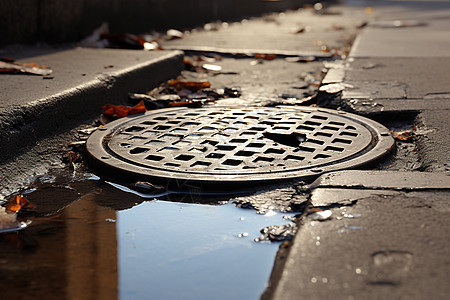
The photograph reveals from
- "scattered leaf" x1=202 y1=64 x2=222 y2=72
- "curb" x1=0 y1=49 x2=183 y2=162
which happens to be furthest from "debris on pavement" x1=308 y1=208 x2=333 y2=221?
"scattered leaf" x1=202 y1=64 x2=222 y2=72

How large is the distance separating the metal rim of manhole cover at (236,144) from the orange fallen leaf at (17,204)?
1.13ft

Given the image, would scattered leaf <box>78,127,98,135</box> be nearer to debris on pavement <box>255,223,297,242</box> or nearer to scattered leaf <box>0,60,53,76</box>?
scattered leaf <box>0,60,53,76</box>

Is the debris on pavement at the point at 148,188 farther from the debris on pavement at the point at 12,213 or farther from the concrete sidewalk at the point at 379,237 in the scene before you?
the concrete sidewalk at the point at 379,237

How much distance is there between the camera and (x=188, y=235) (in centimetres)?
153

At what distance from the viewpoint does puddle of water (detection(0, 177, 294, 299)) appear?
126 cm

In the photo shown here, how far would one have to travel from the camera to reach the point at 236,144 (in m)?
2.13

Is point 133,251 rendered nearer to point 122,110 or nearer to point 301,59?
point 122,110

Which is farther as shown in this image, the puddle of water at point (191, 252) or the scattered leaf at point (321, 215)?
the scattered leaf at point (321, 215)

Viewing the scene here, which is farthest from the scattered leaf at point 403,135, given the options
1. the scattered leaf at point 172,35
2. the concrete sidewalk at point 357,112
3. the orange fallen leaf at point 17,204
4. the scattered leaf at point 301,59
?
the scattered leaf at point 172,35

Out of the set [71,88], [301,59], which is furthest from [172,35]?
[71,88]

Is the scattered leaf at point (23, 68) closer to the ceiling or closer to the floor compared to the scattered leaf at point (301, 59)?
closer to the ceiling

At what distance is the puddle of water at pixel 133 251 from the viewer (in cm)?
126

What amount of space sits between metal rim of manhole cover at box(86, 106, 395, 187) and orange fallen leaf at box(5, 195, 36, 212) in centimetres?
34

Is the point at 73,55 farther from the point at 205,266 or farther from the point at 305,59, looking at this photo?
the point at 205,266
